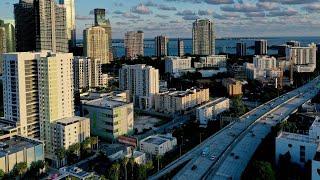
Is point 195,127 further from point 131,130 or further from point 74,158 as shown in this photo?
point 74,158

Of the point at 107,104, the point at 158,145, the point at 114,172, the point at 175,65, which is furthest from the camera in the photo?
the point at 175,65

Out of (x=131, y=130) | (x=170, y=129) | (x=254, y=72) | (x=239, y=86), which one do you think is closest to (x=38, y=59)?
(x=131, y=130)

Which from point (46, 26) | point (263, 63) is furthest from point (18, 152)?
point (263, 63)

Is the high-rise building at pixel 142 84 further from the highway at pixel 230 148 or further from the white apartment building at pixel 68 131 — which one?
the white apartment building at pixel 68 131

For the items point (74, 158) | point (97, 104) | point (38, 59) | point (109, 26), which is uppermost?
point (109, 26)

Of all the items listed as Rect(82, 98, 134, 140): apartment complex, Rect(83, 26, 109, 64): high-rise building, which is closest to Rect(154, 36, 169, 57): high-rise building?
Rect(83, 26, 109, 64): high-rise building

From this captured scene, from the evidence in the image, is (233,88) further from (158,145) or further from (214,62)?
(214,62)

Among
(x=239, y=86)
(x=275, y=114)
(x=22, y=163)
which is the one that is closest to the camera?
(x=22, y=163)
